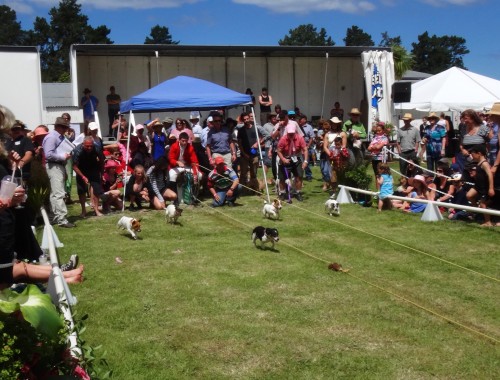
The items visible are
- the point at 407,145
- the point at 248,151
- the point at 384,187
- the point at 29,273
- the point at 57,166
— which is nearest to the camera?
the point at 29,273

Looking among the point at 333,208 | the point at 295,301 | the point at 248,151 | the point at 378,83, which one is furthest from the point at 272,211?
the point at 378,83

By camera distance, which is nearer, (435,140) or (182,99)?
(182,99)

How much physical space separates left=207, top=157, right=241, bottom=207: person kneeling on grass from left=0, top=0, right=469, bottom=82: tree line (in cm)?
5875

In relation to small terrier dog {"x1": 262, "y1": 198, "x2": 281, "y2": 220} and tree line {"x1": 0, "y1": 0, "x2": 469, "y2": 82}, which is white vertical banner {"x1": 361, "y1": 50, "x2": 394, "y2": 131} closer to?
small terrier dog {"x1": 262, "y1": 198, "x2": 281, "y2": 220}

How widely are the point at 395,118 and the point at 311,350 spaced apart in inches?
664

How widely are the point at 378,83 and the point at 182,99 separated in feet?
31.6

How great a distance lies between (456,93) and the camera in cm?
2098

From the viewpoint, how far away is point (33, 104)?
15328mm

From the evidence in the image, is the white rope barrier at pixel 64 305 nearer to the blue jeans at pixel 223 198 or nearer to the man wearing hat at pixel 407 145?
the blue jeans at pixel 223 198

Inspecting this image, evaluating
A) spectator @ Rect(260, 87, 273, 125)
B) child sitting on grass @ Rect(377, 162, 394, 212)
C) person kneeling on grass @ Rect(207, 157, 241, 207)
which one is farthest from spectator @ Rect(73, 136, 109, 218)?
spectator @ Rect(260, 87, 273, 125)

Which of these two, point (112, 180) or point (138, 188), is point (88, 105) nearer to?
point (112, 180)

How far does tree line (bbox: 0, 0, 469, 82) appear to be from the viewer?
286ft

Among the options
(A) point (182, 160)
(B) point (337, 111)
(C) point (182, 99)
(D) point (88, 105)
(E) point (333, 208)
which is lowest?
(E) point (333, 208)

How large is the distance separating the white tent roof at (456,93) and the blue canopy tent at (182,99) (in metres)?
10.0
